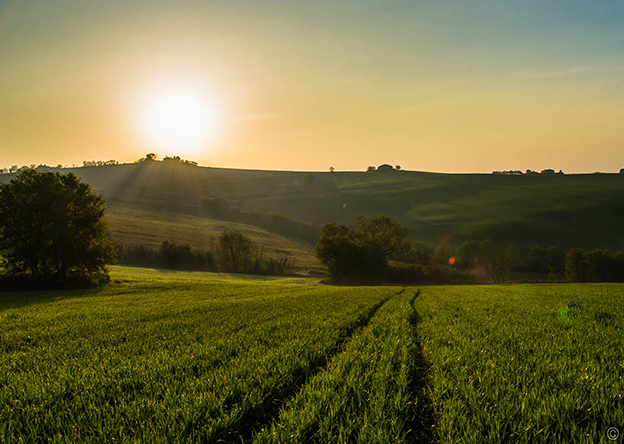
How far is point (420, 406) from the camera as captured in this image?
5281mm

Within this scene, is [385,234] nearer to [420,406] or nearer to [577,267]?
[577,267]

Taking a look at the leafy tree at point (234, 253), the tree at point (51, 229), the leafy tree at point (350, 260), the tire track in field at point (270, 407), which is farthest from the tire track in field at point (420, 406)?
the leafy tree at point (234, 253)

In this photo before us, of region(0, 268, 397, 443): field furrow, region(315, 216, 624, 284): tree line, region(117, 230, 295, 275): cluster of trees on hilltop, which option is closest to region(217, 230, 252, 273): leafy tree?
region(117, 230, 295, 275): cluster of trees on hilltop

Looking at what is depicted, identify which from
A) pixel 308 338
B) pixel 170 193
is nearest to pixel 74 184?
pixel 308 338

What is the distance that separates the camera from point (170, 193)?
141 meters

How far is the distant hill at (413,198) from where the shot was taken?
104 meters

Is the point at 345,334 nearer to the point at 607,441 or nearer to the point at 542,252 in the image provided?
the point at 607,441

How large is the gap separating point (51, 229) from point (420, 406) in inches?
1485

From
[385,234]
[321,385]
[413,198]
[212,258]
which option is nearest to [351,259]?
[385,234]

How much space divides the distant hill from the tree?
5673 centimetres

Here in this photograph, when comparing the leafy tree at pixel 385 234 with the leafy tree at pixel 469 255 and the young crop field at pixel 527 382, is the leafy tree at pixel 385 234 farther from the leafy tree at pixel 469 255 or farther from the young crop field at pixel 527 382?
the young crop field at pixel 527 382

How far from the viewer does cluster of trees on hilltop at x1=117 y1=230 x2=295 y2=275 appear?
234 feet

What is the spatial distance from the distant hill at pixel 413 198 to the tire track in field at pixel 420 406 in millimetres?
91490

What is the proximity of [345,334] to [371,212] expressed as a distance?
121 metres
